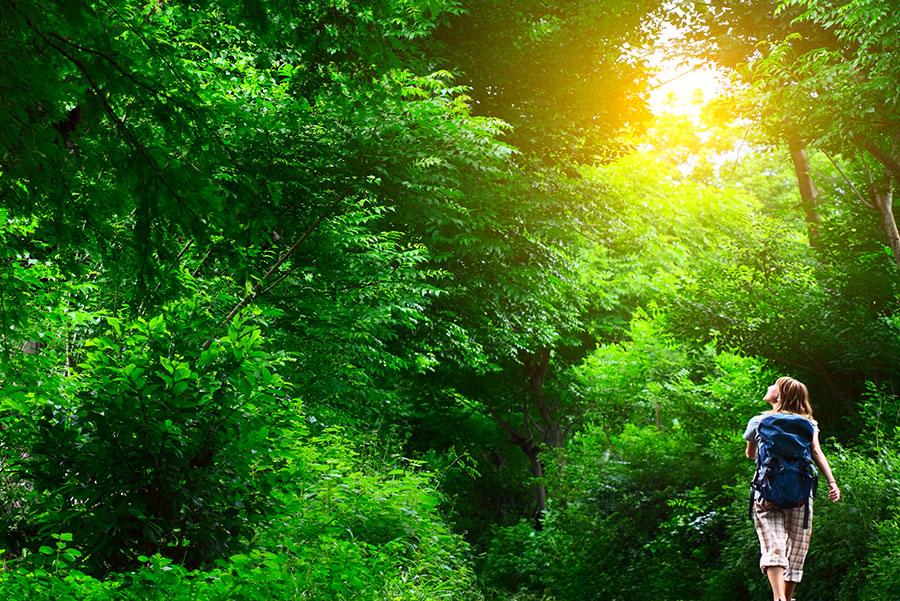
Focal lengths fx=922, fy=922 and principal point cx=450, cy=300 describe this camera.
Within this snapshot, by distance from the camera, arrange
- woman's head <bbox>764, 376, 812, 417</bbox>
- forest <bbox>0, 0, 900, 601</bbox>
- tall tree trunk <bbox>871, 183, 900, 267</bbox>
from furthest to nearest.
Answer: tall tree trunk <bbox>871, 183, 900, 267</bbox>
woman's head <bbox>764, 376, 812, 417</bbox>
forest <bbox>0, 0, 900, 601</bbox>

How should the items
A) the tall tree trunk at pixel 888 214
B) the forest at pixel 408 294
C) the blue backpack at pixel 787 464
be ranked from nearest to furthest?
the forest at pixel 408 294 → the blue backpack at pixel 787 464 → the tall tree trunk at pixel 888 214

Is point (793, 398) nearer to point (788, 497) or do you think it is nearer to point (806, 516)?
point (788, 497)

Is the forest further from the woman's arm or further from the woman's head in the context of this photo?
the woman's head

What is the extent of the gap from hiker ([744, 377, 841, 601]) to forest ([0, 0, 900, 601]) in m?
0.71

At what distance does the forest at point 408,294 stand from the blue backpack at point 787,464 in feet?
2.89

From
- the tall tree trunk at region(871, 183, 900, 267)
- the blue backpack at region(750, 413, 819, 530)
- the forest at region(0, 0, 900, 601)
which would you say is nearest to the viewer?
the forest at region(0, 0, 900, 601)

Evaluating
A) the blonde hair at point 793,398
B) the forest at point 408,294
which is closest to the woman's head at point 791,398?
the blonde hair at point 793,398

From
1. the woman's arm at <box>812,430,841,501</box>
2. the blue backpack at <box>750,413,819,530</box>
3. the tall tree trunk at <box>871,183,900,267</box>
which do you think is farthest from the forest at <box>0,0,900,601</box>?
the blue backpack at <box>750,413,819,530</box>

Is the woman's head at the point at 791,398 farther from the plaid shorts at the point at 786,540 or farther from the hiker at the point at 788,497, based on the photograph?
the plaid shorts at the point at 786,540

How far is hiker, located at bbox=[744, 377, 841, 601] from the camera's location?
24.4 ft

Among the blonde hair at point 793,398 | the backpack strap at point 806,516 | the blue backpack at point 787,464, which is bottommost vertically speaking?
the backpack strap at point 806,516

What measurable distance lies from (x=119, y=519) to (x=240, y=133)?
5.64m

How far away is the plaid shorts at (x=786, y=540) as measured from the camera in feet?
24.5

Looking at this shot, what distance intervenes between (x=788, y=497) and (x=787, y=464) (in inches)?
10.4
